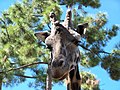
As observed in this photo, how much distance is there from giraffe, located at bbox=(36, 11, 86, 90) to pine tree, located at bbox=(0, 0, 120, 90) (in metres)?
4.24

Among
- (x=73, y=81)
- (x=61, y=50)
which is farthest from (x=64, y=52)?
(x=73, y=81)

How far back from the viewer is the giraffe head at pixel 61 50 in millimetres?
3396

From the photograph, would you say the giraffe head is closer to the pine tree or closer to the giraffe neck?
the giraffe neck

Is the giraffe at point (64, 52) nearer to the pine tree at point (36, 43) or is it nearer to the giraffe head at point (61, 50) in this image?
the giraffe head at point (61, 50)

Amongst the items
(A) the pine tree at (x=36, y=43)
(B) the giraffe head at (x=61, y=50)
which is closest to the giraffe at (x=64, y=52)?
(B) the giraffe head at (x=61, y=50)

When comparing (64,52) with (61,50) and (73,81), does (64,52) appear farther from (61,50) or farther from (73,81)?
(73,81)

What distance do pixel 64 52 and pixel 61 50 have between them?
3cm

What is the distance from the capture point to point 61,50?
370 cm

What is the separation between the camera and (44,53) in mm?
8781

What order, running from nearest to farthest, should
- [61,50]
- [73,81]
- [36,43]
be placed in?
1. [61,50]
2. [73,81]
3. [36,43]

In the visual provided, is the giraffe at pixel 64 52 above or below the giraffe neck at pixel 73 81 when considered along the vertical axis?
above

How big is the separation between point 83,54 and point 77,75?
15.9 ft

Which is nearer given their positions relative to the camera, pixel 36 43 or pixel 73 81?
pixel 73 81

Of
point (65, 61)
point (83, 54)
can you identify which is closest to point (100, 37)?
point (83, 54)
